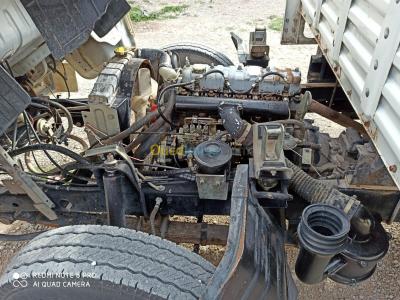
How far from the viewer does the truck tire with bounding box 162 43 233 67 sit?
12.4 feet

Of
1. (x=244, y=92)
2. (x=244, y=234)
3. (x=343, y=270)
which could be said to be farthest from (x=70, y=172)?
(x=343, y=270)

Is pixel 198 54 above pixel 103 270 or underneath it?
underneath

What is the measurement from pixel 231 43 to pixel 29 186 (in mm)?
5376

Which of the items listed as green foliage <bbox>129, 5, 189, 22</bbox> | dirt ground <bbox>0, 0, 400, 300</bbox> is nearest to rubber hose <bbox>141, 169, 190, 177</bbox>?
dirt ground <bbox>0, 0, 400, 300</bbox>

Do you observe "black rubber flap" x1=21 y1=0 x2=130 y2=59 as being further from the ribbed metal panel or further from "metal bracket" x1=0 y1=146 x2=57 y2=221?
the ribbed metal panel

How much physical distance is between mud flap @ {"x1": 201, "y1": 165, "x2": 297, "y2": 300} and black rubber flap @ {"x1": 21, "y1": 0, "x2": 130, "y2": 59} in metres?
1.00

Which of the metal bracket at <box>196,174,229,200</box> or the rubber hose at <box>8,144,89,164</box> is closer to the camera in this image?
the metal bracket at <box>196,174,229,200</box>

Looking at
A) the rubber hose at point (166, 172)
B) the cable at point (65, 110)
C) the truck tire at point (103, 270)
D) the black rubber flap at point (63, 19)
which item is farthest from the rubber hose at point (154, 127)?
the truck tire at point (103, 270)

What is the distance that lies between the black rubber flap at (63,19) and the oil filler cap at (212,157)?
32.0 inches

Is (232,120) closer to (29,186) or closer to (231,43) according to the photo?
(29,186)

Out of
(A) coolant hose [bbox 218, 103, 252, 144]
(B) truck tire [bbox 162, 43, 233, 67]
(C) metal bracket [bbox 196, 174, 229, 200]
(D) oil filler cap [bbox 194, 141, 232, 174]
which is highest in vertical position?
(D) oil filler cap [bbox 194, 141, 232, 174]

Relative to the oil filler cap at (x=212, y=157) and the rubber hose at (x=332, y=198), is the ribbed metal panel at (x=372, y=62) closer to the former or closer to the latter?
the rubber hose at (x=332, y=198)

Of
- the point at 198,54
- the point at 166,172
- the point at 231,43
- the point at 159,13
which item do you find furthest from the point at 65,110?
A: the point at 159,13

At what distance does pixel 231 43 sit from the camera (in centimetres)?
693
